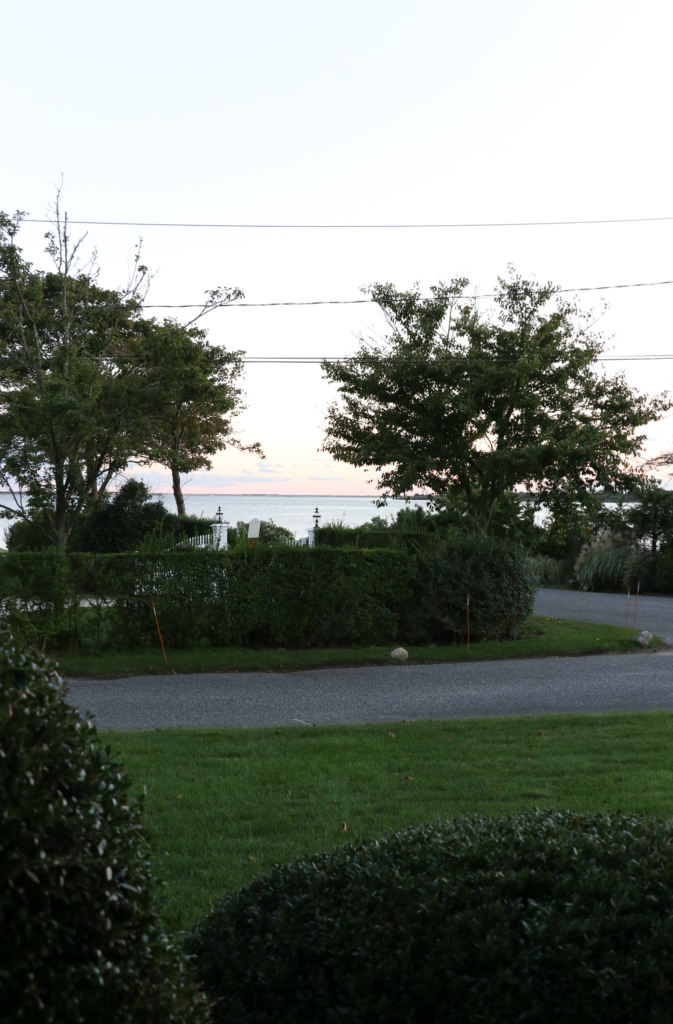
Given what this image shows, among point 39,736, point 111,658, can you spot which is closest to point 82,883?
point 39,736

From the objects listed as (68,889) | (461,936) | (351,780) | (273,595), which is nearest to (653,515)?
(273,595)

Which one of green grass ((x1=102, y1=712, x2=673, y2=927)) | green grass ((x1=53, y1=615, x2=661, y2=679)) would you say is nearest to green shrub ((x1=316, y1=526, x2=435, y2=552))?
green grass ((x1=53, y1=615, x2=661, y2=679))

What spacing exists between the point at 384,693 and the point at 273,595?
3310 mm

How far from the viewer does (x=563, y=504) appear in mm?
17688

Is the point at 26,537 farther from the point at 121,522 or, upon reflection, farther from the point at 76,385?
the point at 76,385

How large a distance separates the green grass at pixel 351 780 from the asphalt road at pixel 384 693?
0.79 metres

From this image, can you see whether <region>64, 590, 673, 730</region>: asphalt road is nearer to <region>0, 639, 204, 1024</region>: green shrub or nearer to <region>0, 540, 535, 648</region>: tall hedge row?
<region>0, 540, 535, 648</region>: tall hedge row

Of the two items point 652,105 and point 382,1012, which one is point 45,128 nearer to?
point 652,105

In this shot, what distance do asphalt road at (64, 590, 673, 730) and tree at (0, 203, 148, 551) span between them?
7.74 metres

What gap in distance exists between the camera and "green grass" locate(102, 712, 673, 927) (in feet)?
15.0

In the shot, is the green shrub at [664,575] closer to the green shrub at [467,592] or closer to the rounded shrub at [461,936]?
the green shrub at [467,592]

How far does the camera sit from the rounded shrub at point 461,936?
2037 mm

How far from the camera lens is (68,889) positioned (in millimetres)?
1562

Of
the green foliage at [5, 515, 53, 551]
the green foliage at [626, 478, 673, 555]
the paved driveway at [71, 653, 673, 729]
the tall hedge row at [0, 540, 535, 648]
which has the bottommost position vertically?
the paved driveway at [71, 653, 673, 729]
